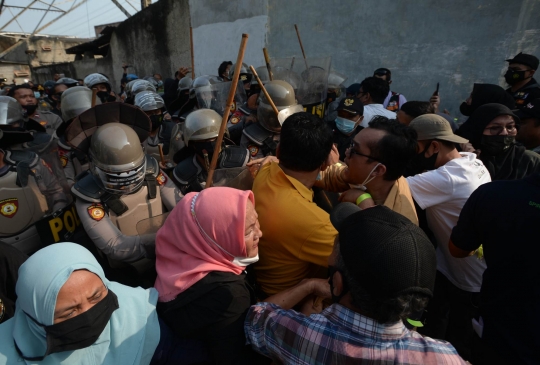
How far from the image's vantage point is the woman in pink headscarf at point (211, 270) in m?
1.42

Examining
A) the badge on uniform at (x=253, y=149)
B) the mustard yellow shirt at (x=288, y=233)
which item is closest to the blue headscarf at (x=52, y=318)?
the mustard yellow shirt at (x=288, y=233)

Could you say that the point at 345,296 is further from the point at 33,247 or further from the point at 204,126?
the point at 33,247

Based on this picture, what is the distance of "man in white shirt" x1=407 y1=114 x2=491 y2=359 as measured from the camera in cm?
231

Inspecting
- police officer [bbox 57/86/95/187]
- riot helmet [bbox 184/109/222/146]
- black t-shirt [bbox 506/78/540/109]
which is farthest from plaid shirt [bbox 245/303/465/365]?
black t-shirt [bbox 506/78/540/109]

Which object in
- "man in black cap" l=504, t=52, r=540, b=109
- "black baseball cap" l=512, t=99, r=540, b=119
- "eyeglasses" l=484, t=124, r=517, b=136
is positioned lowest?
"eyeglasses" l=484, t=124, r=517, b=136

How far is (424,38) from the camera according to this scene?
7.27 m

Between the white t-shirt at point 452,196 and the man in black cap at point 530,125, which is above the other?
the man in black cap at point 530,125

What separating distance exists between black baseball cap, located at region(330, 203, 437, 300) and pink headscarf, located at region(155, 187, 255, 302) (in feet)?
1.91

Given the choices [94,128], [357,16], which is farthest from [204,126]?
[357,16]

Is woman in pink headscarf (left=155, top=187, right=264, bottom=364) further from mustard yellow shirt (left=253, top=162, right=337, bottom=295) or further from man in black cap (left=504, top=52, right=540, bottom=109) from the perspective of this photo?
man in black cap (left=504, top=52, right=540, bottom=109)

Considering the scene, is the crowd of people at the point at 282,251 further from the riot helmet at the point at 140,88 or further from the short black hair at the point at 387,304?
the riot helmet at the point at 140,88

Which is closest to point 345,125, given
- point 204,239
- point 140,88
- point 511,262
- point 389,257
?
point 511,262

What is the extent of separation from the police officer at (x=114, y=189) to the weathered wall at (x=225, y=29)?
27.6 ft

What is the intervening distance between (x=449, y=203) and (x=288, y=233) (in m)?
1.45
